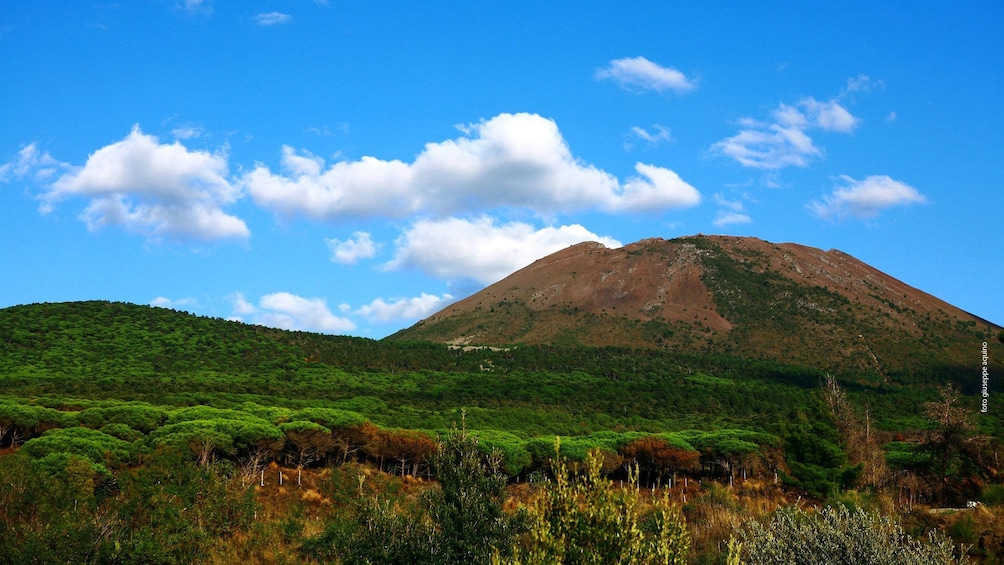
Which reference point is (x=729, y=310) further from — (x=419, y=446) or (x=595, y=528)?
(x=595, y=528)

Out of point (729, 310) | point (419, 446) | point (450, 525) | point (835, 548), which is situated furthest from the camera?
point (729, 310)

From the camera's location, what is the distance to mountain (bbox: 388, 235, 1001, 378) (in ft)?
441

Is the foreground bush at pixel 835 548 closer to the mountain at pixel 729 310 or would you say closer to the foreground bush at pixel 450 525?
the foreground bush at pixel 450 525

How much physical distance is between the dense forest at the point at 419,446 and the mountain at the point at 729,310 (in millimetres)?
14501

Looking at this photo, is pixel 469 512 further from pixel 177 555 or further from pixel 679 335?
pixel 679 335

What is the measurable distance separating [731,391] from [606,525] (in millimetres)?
89023

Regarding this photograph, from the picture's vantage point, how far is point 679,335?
146 meters

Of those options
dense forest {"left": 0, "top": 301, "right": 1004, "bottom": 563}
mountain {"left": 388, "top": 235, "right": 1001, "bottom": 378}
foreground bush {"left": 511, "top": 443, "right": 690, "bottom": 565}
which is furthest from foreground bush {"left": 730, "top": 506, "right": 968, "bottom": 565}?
mountain {"left": 388, "top": 235, "right": 1001, "bottom": 378}

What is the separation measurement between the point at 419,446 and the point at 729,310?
11315 centimetres

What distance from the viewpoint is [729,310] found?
155250 millimetres

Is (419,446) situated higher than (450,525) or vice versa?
(450,525)

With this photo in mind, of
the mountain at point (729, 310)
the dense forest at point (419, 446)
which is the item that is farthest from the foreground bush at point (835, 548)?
the mountain at point (729, 310)

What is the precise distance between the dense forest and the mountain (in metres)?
14.5

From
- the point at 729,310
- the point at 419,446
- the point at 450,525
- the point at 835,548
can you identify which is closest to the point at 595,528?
the point at 450,525
